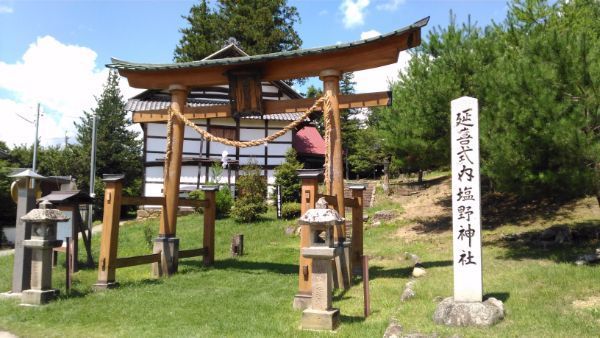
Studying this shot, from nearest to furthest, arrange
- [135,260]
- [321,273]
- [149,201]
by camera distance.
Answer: [321,273], [135,260], [149,201]

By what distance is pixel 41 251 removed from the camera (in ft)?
26.7

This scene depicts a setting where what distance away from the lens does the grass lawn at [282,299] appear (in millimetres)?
6176

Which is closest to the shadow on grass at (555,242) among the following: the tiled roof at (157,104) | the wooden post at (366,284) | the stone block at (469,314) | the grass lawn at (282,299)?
the grass lawn at (282,299)

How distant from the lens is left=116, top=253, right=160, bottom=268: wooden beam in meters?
9.36

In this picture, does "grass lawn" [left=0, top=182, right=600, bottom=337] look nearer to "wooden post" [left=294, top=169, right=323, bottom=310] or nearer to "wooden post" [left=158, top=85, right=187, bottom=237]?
"wooden post" [left=294, top=169, right=323, bottom=310]

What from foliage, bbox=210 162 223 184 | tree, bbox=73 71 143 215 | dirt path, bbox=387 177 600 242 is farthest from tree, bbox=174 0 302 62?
dirt path, bbox=387 177 600 242

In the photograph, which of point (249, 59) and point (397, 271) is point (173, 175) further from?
point (397, 271)

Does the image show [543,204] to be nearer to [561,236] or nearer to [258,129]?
[561,236]

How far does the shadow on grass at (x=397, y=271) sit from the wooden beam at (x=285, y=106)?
3.64 metres

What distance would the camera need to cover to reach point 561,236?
11.7 m

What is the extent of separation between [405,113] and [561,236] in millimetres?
5725

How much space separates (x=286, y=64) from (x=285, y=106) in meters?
0.91

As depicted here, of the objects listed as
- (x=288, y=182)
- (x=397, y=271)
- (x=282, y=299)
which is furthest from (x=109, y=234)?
(x=288, y=182)

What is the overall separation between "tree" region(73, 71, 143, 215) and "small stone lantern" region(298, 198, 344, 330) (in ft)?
80.0
